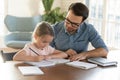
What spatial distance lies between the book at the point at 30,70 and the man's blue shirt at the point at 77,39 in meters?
0.71

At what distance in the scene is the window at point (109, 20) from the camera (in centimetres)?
530

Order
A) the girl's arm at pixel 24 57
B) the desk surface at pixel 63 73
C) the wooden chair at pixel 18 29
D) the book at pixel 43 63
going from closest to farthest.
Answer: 1. the desk surface at pixel 63 73
2. the book at pixel 43 63
3. the girl's arm at pixel 24 57
4. the wooden chair at pixel 18 29

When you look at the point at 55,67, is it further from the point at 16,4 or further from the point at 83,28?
the point at 16,4

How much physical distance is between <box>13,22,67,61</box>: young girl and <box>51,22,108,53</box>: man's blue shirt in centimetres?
31

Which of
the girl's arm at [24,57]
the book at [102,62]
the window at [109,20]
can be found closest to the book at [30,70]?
the girl's arm at [24,57]

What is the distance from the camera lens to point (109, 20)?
5.36 metres

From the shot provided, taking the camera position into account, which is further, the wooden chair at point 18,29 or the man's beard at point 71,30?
the wooden chair at point 18,29

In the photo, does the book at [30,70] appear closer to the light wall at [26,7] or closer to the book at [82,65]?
the book at [82,65]

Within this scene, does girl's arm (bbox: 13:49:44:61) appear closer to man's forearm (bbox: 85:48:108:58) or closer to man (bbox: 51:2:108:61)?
man (bbox: 51:2:108:61)

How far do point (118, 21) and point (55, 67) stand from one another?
341 cm

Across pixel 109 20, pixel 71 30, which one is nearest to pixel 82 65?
pixel 71 30

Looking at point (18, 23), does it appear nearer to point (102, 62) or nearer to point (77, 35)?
point (77, 35)

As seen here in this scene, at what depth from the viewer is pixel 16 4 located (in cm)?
646

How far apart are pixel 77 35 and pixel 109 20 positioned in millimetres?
2872
